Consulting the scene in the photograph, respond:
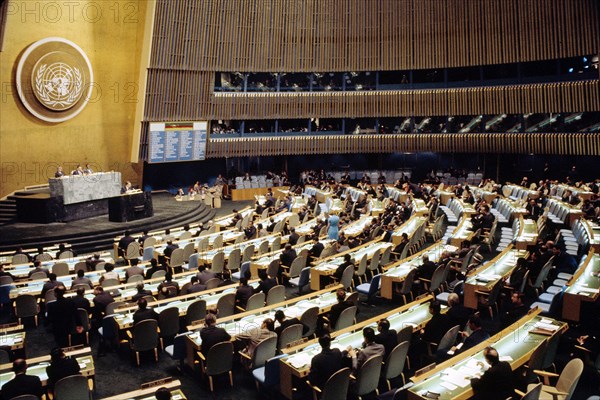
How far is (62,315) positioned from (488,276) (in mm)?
7238

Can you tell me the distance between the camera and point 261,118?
26.6 metres

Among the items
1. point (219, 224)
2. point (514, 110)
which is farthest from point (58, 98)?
point (514, 110)

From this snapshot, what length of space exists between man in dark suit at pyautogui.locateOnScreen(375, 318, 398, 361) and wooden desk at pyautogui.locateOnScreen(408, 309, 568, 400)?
0.80 m

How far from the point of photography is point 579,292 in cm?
812

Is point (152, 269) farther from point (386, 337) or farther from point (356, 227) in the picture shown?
point (356, 227)

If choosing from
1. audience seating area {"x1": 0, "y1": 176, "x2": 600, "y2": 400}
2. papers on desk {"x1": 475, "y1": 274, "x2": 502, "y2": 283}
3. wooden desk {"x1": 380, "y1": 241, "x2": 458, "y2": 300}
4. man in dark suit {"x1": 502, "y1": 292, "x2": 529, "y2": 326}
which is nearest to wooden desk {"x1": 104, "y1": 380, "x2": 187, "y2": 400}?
audience seating area {"x1": 0, "y1": 176, "x2": 600, "y2": 400}

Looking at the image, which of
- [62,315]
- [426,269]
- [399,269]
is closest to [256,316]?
[62,315]

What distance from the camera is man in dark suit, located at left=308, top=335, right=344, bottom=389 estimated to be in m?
5.75

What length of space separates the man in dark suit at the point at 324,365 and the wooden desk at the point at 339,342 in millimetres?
158

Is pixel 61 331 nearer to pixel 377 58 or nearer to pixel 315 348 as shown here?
pixel 315 348

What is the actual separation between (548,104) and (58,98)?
21.1 metres

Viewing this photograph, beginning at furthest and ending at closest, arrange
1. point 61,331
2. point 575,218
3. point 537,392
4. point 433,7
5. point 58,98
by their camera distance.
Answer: point 433,7 < point 58,98 < point 575,218 < point 61,331 < point 537,392

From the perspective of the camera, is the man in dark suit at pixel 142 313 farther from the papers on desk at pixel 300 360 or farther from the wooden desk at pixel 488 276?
the wooden desk at pixel 488 276

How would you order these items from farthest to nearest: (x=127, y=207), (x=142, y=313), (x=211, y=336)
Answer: (x=127, y=207) → (x=142, y=313) → (x=211, y=336)
